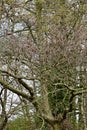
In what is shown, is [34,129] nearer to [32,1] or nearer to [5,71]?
[32,1]

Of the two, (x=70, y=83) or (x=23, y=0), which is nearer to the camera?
(x=70, y=83)

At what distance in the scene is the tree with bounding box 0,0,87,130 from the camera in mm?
8716

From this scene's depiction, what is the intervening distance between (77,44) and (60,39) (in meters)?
0.43

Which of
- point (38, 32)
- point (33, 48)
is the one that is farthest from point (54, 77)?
point (38, 32)

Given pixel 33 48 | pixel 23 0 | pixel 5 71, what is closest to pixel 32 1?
pixel 23 0

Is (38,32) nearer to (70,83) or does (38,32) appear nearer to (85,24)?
(85,24)

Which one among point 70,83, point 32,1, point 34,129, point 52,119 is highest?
point 32,1

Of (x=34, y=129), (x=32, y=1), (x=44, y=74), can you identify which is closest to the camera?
(x=44, y=74)

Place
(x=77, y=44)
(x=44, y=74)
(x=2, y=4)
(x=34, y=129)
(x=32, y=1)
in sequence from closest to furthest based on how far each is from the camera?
1. (x=44, y=74)
2. (x=77, y=44)
3. (x=2, y=4)
4. (x=32, y=1)
5. (x=34, y=129)

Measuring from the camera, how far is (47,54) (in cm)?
909

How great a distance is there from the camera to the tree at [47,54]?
8716 mm

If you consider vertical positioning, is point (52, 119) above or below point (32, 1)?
below

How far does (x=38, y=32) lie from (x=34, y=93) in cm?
218

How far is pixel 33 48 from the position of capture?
9.18 metres
